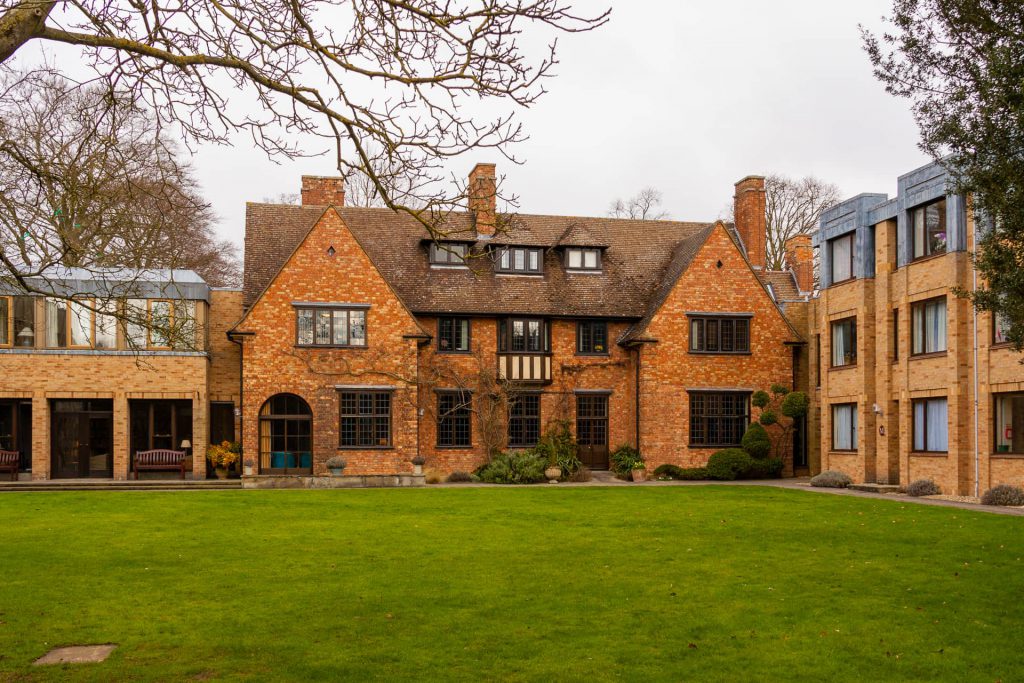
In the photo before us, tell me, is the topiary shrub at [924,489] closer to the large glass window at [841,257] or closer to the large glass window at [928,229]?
the large glass window at [928,229]

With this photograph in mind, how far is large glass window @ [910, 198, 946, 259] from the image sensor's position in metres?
26.6

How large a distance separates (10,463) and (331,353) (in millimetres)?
10194

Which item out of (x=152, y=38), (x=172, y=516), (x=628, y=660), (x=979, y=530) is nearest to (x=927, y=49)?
A: (x=979, y=530)

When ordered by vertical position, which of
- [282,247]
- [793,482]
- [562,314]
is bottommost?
[793,482]

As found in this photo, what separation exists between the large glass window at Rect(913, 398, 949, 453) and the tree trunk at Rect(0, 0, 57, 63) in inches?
961

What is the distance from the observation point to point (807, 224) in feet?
165

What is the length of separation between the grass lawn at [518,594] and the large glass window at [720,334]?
1395 centimetres

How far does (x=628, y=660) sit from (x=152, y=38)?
6.77 meters

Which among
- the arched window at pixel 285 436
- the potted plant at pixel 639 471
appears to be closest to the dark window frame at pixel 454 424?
the arched window at pixel 285 436

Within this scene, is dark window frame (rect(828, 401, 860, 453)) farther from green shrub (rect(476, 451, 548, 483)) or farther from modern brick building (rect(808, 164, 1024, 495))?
green shrub (rect(476, 451, 548, 483))

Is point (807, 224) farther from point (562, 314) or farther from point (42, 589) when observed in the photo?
point (42, 589)

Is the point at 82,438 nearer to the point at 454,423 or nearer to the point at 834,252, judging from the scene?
the point at 454,423

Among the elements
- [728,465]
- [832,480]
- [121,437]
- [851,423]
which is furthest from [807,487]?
[121,437]

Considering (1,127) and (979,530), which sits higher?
(1,127)
